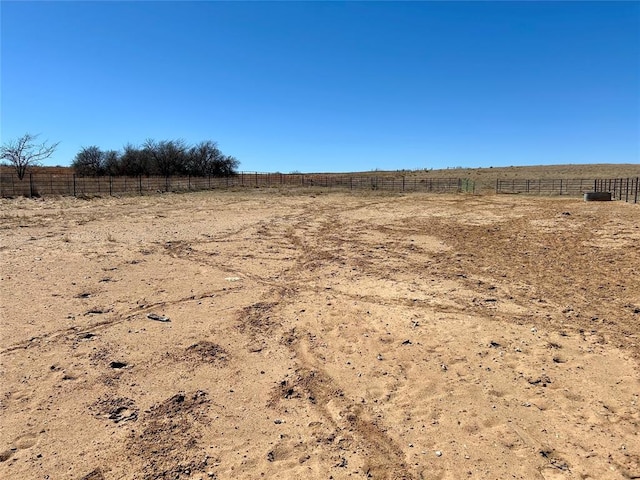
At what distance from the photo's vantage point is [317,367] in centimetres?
449

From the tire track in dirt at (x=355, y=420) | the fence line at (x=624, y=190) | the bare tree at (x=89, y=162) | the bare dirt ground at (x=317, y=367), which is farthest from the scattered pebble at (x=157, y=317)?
the bare tree at (x=89, y=162)

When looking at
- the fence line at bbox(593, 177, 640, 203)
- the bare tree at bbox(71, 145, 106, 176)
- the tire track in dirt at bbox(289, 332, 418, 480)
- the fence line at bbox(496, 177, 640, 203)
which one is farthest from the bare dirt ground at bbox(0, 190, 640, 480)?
the bare tree at bbox(71, 145, 106, 176)

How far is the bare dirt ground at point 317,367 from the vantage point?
311cm

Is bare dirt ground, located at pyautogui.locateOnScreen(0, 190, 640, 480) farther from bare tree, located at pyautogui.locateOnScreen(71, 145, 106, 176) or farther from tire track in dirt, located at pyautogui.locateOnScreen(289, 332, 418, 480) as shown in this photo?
bare tree, located at pyautogui.locateOnScreen(71, 145, 106, 176)

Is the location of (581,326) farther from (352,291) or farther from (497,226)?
(497,226)

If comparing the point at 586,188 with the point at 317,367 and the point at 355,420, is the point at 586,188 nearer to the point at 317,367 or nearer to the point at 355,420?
the point at 317,367

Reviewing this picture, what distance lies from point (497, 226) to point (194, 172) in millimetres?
55517

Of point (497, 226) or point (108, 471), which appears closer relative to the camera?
point (108, 471)

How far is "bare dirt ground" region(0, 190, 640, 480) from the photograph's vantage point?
3.11 metres

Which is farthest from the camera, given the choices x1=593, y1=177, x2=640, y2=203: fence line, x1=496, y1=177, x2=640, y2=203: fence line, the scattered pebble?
x1=496, y1=177, x2=640, y2=203: fence line

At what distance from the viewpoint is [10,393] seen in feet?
12.6

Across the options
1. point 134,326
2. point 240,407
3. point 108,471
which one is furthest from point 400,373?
point 134,326

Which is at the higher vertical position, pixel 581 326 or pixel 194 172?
pixel 194 172

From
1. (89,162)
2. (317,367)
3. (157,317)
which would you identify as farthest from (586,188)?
(89,162)
